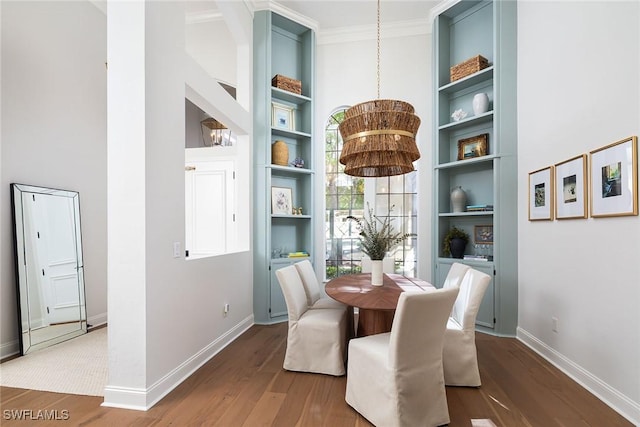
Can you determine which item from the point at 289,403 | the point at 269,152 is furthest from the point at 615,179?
the point at 269,152

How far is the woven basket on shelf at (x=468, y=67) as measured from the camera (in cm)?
367

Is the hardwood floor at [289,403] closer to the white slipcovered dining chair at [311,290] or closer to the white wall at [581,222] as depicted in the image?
the white wall at [581,222]

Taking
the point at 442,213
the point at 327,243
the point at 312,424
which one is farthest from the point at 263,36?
the point at 312,424

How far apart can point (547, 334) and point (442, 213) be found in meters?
1.70

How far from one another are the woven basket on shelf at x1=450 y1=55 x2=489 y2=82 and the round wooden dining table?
267 cm

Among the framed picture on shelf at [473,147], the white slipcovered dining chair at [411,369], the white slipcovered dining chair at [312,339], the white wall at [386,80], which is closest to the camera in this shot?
the white slipcovered dining chair at [411,369]

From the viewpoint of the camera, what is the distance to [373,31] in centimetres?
446

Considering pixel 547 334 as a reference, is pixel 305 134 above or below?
above

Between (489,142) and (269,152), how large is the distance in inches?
108

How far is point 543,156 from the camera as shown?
2.99 metres

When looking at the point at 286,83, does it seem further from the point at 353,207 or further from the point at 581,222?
the point at 581,222

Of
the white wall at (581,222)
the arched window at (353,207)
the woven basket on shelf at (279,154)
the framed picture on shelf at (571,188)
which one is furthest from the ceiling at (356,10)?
the framed picture on shelf at (571,188)

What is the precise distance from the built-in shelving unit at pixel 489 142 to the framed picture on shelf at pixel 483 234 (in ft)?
0.15

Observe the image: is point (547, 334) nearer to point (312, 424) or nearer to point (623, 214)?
point (623, 214)
